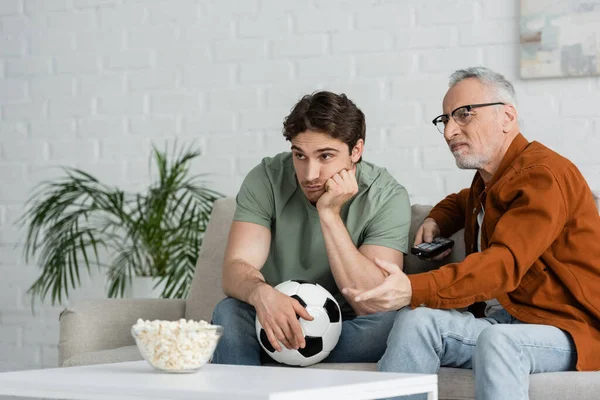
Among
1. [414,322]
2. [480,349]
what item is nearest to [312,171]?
[414,322]

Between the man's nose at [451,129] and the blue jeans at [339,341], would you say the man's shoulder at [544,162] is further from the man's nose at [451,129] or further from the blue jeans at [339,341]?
the blue jeans at [339,341]

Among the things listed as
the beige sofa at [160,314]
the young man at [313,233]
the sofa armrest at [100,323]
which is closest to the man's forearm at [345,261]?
the young man at [313,233]

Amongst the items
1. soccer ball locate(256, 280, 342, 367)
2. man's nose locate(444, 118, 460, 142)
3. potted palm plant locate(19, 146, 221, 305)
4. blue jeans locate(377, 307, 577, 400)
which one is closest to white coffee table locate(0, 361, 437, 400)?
blue jeans locate(377, 307, 577, 400)

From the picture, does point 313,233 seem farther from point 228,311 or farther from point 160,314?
point 160,314

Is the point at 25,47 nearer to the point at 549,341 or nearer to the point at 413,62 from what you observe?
the point at 413,62

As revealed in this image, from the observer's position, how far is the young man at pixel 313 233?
2441 mm

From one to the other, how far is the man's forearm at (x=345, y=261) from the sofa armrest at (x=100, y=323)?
742 millimetres

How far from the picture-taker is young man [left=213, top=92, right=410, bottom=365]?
8.01ft

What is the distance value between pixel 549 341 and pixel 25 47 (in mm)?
2951

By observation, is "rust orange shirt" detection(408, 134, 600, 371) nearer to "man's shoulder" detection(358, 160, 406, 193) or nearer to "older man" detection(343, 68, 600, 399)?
"older man" detection(343, 68, 600, 399)

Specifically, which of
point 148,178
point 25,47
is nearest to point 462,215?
point 148,178

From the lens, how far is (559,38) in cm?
336

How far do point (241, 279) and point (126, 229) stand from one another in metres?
1.50

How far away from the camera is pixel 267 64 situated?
384 centimetres
